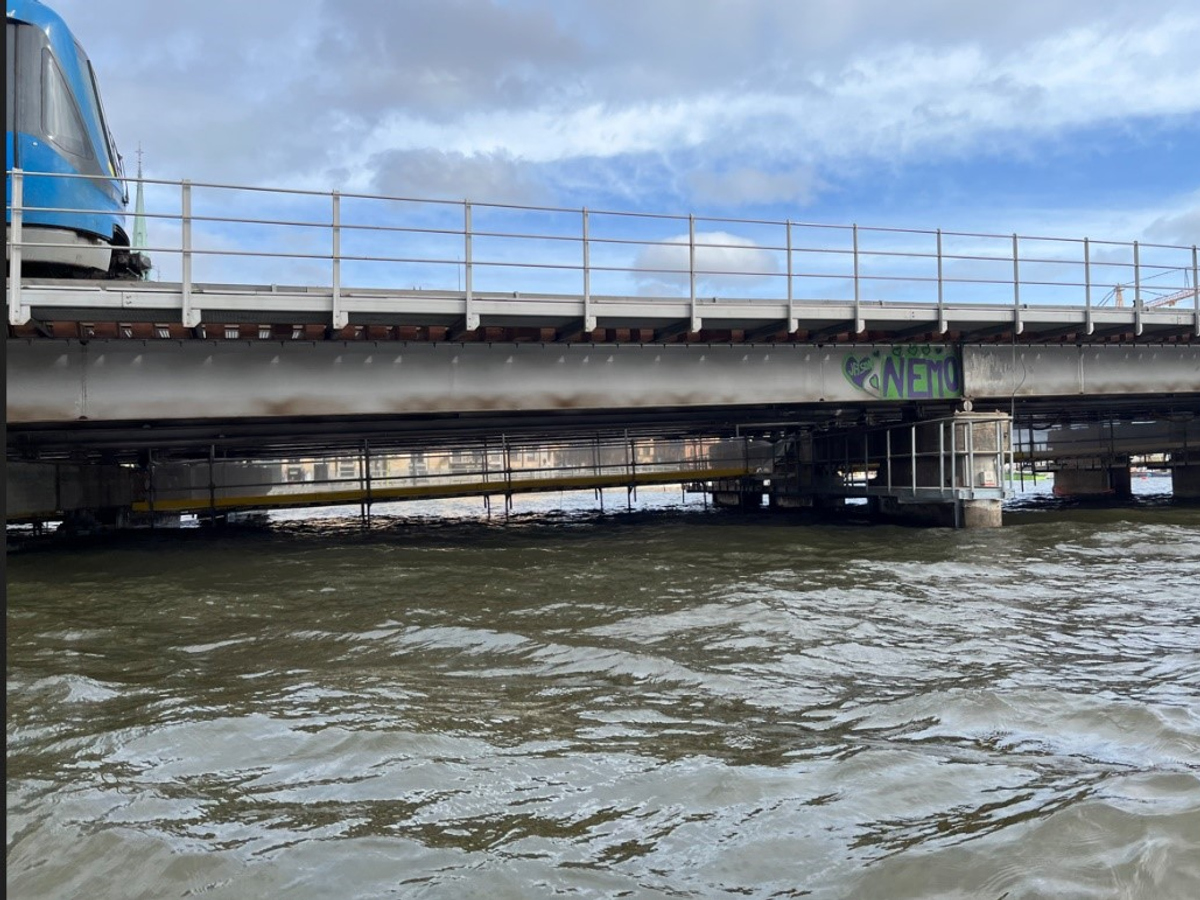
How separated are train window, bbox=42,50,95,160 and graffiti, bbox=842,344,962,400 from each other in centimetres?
1486

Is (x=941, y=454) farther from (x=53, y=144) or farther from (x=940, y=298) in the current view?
(x=53, y=144)

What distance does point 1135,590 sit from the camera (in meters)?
11.3

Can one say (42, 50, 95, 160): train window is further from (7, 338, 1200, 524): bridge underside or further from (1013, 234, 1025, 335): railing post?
(1013, 234, 1025, 335): railing post

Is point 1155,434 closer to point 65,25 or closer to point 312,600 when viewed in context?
point 312,600

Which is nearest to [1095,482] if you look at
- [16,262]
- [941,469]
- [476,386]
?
[941,469]

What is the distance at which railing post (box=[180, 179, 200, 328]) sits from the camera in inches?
503

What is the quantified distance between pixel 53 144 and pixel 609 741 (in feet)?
42.7

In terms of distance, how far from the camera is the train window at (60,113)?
1323 centimetres

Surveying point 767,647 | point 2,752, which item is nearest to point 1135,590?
point 767,647

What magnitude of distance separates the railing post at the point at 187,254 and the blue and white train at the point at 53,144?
0.82 metres

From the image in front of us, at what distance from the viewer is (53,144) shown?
13227 millimetres

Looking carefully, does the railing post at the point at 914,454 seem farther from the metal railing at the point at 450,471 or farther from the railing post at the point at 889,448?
the metal railing at the point at 450,471

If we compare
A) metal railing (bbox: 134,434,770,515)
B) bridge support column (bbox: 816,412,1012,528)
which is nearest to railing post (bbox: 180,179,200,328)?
metal railing (bbox: 134,434,770,515)

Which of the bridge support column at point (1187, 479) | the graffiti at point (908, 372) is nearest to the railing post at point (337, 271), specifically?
the graffiti at point (908, 372)
